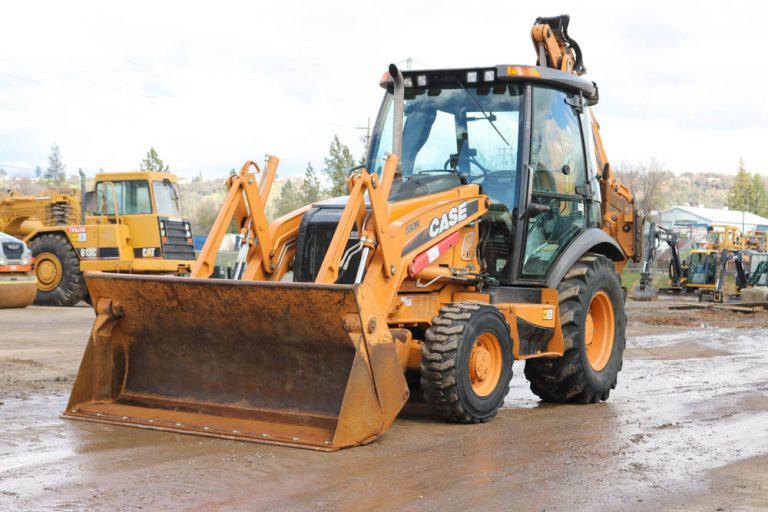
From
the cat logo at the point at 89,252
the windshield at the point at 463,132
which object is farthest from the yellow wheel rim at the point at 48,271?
the windshield at the point at 463,132

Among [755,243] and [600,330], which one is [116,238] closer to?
Answer: [600,330]

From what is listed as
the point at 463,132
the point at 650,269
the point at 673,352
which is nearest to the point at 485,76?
the point at 463,132

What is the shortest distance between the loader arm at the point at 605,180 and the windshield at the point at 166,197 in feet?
42.2

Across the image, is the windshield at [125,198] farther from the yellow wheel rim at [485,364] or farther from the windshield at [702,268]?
the windshield at [702,268]

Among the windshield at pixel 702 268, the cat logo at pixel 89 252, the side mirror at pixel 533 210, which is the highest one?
the side mirror at pixel 533 210

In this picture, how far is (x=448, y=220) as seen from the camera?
24.5ft

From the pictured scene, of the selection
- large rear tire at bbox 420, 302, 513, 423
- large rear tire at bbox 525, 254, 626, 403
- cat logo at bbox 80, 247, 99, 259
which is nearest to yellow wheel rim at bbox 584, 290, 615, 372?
large rear tire at bbox 525, 254, 626, 403

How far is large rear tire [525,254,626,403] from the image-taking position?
27.1 ft

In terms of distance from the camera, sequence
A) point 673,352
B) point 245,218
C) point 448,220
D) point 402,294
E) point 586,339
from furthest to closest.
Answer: point 673,352 < point 586,339 < point 245,218 < point 448,220 < point 402,294

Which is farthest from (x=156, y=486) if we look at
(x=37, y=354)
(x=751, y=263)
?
(x=751, y=263)

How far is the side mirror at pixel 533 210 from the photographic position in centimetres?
797

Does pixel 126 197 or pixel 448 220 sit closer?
pixel 448 220

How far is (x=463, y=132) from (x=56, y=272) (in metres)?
15.4

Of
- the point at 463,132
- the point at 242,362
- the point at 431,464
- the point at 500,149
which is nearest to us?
the point at 431,464
